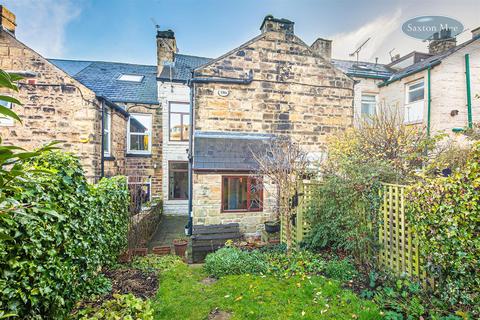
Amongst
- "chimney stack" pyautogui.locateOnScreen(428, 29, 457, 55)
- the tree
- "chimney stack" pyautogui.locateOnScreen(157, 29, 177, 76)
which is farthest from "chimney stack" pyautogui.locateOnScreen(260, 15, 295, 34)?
"chimney stack" pyautogui.locateOnScreen(428, 29, 457, 55)

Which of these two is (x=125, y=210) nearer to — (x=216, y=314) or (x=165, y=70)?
(x=216, y=314)

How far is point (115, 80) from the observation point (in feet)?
48.3

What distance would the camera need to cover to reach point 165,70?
45.2 ft

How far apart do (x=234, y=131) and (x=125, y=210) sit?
476 centimetres

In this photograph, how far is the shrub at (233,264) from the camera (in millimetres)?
5359

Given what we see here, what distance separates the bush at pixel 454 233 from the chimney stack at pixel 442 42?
48.6 ft

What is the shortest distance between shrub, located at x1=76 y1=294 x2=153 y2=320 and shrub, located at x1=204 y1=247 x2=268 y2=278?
190 cm

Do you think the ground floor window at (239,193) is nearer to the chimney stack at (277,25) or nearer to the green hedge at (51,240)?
the green hedge at (51,240)

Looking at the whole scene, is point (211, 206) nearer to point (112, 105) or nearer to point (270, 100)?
point (270, 100)

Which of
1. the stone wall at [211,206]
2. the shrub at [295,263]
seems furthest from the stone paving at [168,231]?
the shrub at [295,263]

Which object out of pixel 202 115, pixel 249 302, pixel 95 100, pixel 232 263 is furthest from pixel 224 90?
pixel 249 302

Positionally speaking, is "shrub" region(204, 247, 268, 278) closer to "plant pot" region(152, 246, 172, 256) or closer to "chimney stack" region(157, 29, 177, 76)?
"plant pot" region(152, 246, 172, 256)

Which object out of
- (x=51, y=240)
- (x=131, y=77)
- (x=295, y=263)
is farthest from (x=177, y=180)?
(x=51, y=240)
